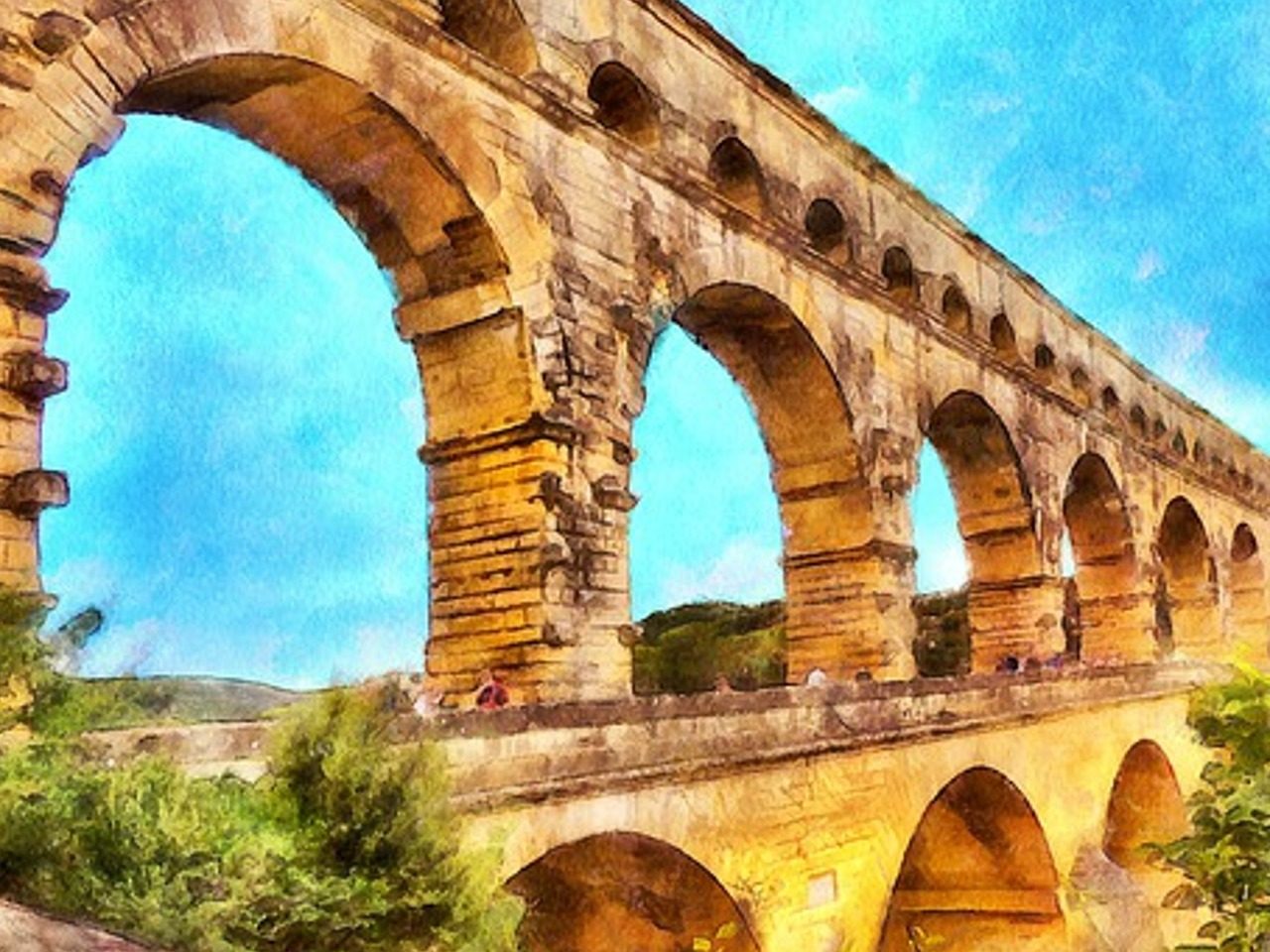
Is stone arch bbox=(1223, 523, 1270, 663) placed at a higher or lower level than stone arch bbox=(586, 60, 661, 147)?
lower

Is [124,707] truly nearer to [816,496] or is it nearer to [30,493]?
[30,493]

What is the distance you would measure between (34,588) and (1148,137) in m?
48.0

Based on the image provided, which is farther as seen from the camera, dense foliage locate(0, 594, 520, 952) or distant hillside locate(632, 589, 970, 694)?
distant hillside locate(632, 589, 970, 694)

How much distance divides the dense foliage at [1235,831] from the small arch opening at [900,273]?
23.0ft

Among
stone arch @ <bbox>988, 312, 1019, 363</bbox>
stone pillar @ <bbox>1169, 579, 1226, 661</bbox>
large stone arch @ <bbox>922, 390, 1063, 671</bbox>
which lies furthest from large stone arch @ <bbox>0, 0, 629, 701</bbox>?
stone pillar @ <bbox>1169, 579, 1226, 661</bbox>

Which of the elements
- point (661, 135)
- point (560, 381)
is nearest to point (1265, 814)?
point (560, 381)

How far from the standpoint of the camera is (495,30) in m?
11.5

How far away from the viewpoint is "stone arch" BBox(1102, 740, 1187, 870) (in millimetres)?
17364

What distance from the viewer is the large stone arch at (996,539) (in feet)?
63.9

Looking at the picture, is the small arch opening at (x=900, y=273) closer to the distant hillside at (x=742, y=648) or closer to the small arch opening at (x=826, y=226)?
the small arch opening at (x=826, y=226)

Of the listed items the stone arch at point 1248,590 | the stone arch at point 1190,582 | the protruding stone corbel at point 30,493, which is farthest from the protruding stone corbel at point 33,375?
the stone arch at point 1248,590

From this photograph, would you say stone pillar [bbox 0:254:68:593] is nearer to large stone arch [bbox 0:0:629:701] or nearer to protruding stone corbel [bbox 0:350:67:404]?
protruding stone corbel [bbox 0:350:67:404]

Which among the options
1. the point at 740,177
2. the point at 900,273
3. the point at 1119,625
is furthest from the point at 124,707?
the point at 1119,625

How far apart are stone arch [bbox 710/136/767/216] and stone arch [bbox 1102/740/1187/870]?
851cm
